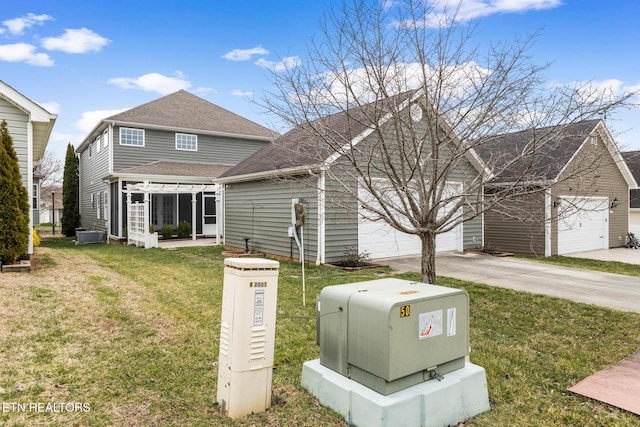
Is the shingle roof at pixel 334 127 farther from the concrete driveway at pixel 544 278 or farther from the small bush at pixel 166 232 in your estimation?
the small bush at pixel 166 232

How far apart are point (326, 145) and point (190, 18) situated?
30.1ft

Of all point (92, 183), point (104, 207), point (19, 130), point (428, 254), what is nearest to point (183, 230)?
point (104, 207)

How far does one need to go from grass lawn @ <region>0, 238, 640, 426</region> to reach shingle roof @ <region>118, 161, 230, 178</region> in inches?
403

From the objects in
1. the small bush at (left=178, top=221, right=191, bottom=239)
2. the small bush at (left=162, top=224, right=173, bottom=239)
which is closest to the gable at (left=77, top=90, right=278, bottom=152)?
A: the small bush at (left=178, top=221, right=191, bottom=239)

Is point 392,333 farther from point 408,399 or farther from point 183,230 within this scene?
point 183,230

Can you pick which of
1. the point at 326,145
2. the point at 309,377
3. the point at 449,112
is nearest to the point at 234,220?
the point at 326,145

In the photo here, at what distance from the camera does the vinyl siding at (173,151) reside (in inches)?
729

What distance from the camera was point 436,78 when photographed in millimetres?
5703

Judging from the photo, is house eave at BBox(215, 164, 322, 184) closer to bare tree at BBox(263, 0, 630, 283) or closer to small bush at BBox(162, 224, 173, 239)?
bare tree at BBox(263, 0, 630, 283)

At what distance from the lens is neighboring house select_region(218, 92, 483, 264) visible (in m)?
10.3

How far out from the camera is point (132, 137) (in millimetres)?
18828

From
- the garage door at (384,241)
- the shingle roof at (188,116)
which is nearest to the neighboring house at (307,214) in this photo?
the garage door at (384,241)

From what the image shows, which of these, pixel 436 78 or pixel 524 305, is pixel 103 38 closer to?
pixel 436 78

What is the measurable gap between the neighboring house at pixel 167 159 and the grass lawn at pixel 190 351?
9.96 m
